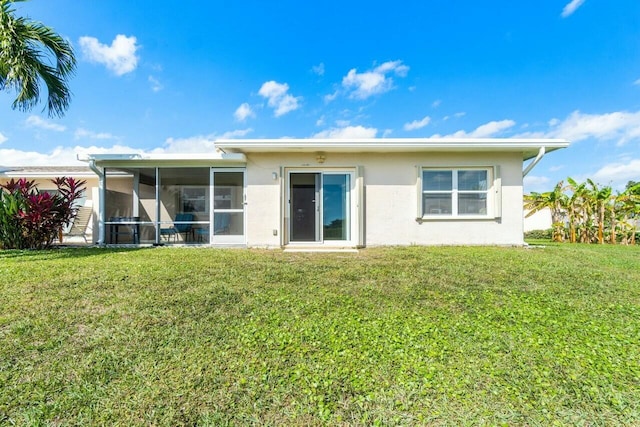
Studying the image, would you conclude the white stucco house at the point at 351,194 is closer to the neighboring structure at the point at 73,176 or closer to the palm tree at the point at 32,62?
the palm tree at the point at 32,62

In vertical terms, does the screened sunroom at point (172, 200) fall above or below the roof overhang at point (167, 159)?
below

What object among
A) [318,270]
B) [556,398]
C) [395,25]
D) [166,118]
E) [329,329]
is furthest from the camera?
[166,118]

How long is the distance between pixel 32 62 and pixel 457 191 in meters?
12.9

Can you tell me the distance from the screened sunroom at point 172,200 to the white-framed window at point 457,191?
20.0ft

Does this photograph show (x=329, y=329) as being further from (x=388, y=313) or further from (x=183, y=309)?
(x=183, y=309)

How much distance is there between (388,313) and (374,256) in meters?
3.56

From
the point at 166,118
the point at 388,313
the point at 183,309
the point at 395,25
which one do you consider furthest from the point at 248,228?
the point at 395,25

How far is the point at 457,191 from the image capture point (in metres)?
9.52

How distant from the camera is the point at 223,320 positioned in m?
3.74

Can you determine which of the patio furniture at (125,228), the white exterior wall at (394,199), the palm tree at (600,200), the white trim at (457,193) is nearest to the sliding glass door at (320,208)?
the white exterior wall at (394,199)

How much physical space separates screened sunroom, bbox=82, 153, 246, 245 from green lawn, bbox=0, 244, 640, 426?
402 cm

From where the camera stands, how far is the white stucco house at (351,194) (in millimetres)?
9305

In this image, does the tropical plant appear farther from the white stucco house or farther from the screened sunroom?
the screened sunroom

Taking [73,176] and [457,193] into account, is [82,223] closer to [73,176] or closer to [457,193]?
[73,176]
